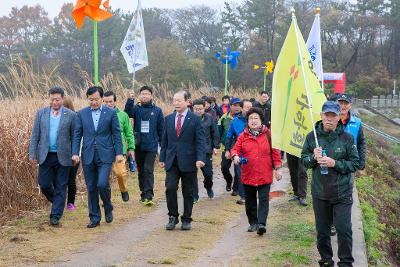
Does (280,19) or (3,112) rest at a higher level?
(280,19)

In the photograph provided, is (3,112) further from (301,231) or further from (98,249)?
(301,231)

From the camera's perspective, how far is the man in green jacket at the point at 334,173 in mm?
5645

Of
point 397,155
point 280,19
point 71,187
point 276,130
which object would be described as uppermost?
point 280,19

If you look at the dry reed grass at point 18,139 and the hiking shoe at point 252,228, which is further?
the dry reed grass at point 18,139

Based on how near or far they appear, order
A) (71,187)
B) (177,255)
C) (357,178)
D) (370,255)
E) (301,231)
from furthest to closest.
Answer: (357,178) → (71,187) → (301,231) → (370,255) → (177,255)

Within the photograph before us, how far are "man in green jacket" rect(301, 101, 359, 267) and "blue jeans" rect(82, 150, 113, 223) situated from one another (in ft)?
9.23

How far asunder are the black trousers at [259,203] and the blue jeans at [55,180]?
7.81 feet

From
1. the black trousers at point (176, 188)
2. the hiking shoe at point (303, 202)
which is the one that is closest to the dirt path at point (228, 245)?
the black trousers at point (176, 188)

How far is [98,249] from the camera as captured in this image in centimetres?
670

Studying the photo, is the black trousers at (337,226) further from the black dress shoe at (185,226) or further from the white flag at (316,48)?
the white flag at (316,48)

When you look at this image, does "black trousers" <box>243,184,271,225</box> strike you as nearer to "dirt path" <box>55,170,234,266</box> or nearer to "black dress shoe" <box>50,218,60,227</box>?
"dirt path" <box>55,170,234,266</box>

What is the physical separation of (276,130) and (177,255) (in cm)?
178

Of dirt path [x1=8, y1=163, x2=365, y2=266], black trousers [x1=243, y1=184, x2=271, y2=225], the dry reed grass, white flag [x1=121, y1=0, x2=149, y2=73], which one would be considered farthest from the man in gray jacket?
white flag [x1=121, y1=0, x2=149, y2=73]

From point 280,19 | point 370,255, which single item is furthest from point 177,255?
point 280,19
